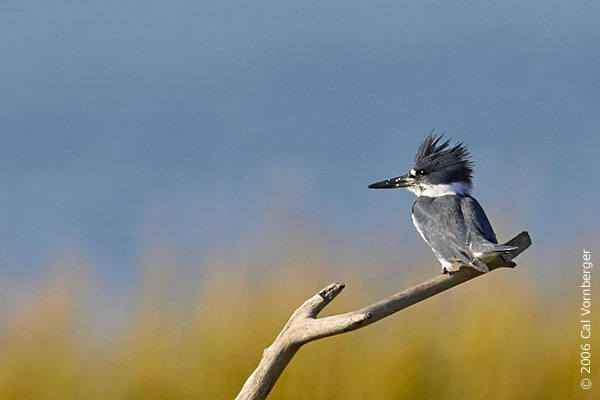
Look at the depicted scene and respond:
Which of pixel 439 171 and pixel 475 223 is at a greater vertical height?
→ pixel 439 171

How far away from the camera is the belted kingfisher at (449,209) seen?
9.63ft

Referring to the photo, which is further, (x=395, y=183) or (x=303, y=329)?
(x=395, y=183)

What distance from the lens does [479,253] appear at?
2869mm

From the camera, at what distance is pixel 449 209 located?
3.22m

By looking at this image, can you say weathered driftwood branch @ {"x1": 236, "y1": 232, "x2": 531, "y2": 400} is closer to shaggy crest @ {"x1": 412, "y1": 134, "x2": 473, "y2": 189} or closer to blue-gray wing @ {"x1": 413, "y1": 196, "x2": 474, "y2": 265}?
blue-gray wing @ {"x1": 413, "y1": 196, "x2": 474, "y2": 265}

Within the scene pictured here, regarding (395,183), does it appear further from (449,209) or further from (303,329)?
(303,329)

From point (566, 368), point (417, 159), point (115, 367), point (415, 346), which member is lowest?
point (566, 368)

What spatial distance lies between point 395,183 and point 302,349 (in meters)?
0.68

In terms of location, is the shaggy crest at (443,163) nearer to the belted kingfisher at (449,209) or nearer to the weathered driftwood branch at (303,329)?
the belted kingfisher at (449,209)

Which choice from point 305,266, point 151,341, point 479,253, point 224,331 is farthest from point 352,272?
point 479,253

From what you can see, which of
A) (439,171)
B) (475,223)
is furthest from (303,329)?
(439,171)

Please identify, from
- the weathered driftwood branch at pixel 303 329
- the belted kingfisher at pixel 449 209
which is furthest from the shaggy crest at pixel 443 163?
the weathered driftwood branch at pixel 303 329

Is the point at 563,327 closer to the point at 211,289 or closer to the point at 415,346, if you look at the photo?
the point at 415,346

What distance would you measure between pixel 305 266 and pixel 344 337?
1.43 ft
